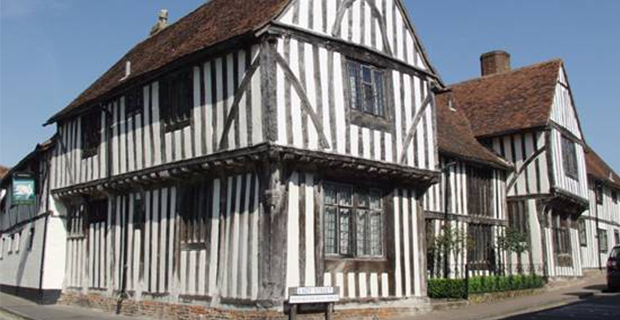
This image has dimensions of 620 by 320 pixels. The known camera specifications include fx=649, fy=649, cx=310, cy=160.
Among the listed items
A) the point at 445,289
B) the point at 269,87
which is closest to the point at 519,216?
the point at 445,289

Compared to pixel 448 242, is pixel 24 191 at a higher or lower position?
higher

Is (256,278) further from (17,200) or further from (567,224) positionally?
(567,224)

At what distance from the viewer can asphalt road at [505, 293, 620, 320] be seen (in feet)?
46.9

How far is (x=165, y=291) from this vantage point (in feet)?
50.1

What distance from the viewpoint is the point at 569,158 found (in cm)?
2530

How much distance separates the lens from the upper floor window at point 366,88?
14609mm

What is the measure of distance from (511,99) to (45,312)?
60.5ft

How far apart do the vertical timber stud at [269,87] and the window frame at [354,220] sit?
83.3 inches

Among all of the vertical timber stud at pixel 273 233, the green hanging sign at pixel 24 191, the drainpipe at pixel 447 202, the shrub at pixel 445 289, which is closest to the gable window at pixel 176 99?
the vertical timber stud at pixel 273 233

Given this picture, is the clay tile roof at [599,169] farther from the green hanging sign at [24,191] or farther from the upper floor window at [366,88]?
the green hanging sign at [24,191]

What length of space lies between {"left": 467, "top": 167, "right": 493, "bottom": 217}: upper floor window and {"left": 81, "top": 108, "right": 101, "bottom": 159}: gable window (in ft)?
39.4

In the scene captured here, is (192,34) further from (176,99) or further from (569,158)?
(569,158)

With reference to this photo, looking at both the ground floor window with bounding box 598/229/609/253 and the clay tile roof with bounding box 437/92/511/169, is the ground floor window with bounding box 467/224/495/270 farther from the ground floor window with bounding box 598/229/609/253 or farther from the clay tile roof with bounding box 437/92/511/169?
the ground floor window with bounding box 598/229/609/253

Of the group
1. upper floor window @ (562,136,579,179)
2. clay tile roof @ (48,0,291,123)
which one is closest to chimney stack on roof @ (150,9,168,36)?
clay tile roof @ (48,0,291,123)
